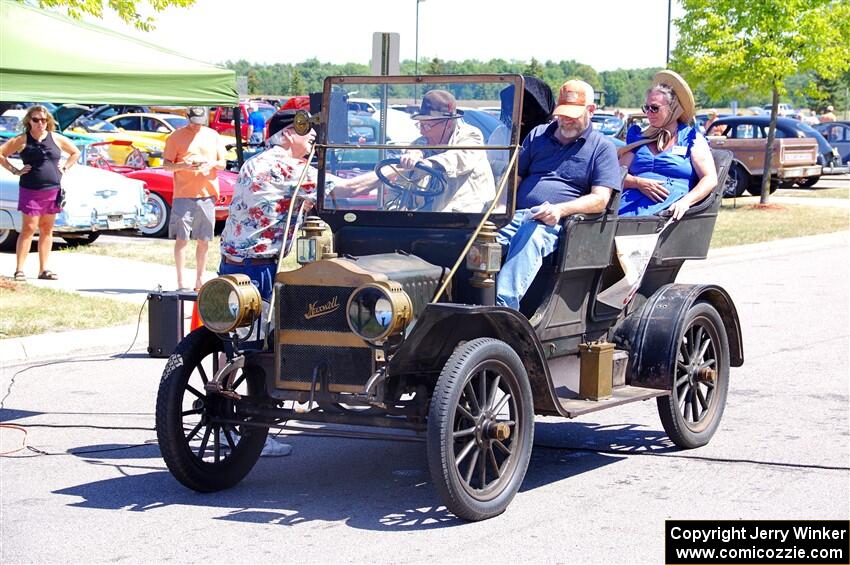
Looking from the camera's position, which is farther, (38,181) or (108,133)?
(108,133)

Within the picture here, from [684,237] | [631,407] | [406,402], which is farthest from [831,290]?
[406,402]

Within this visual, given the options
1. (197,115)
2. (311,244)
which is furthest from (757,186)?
(311,244)

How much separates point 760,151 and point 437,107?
2238cm

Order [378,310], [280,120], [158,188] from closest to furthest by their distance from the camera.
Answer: [378,310] → [280,120] → [158,188]

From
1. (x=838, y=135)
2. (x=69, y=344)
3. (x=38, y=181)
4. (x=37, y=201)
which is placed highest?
(x=838, y=135)

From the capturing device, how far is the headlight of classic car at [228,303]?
5672 millimetres

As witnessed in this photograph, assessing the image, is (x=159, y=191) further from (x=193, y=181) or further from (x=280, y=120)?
(x=280, y=120)

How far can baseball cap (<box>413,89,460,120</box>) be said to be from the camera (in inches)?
248

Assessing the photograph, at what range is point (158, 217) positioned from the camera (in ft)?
57.8

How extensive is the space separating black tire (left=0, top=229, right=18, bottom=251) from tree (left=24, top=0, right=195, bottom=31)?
272 cm

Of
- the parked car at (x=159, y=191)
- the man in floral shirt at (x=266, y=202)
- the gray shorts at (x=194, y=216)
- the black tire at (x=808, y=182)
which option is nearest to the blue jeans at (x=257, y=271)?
the man in floral shirt at (x=266, y=202)

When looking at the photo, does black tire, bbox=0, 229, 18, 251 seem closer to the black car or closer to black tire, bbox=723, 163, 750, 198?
black tire, bbox=723, 163, 750, 198

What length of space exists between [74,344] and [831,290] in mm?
8086

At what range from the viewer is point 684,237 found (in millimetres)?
7215
